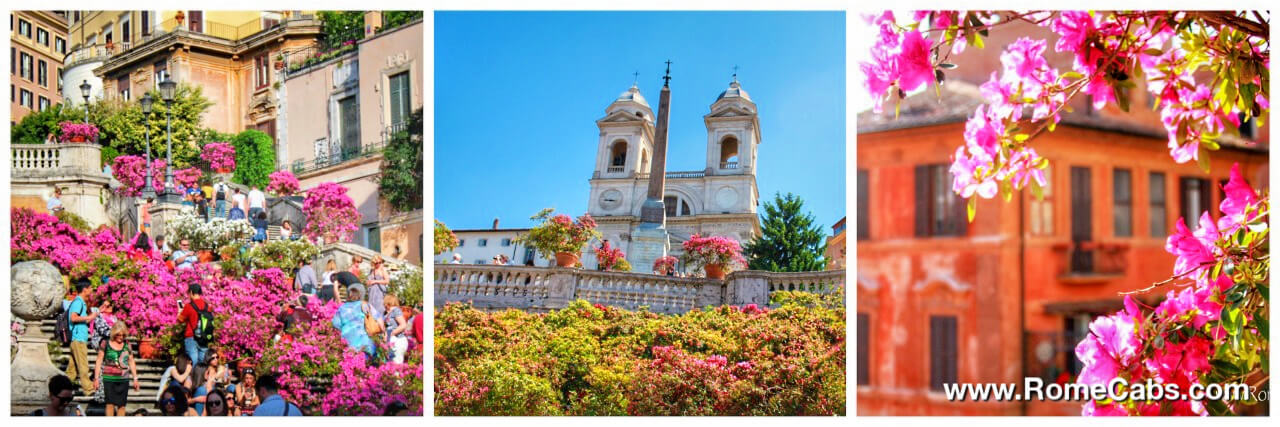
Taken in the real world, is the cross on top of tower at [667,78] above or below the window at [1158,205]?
above

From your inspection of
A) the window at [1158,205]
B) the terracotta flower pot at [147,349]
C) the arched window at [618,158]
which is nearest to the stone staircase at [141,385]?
the terracotta flower pot at [147,349]

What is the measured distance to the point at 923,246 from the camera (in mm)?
4805

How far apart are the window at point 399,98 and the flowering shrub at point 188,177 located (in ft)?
3.57

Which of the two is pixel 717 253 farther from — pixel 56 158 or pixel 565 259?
pixel 56 158

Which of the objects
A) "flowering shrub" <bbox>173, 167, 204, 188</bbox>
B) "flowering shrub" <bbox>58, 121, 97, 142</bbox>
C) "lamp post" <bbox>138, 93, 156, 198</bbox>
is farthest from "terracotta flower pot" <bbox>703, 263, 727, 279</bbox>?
"flowering shrub" <bbox>58, 121, 97, 142</bbox>

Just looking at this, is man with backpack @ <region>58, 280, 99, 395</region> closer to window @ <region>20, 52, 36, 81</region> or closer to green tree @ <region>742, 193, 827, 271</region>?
window @ <region>20, 52, 36, 81</region>

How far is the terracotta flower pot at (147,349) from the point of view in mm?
5156

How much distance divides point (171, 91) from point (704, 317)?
3008mm

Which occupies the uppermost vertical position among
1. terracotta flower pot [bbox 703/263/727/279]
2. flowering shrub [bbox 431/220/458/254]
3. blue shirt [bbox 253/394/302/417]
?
flowering shrub [bbox 431/220/458/254]

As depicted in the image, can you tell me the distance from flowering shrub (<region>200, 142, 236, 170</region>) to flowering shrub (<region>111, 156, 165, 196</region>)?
24cm

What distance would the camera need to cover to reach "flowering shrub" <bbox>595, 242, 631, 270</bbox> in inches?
215

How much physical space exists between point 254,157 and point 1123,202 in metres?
4.26

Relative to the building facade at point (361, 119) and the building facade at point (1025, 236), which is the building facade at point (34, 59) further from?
the building facade at point (1025, 236)
